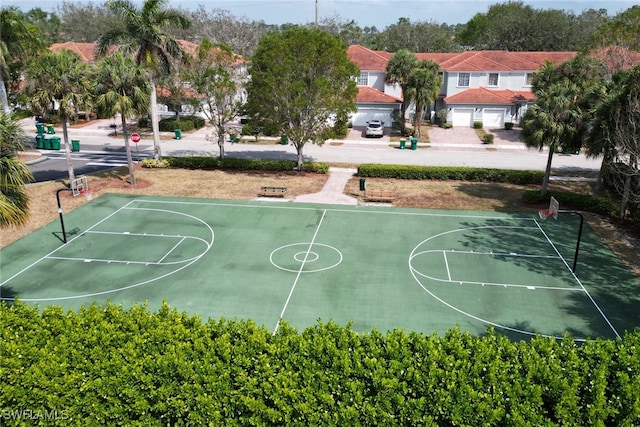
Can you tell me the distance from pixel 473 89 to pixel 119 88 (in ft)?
145

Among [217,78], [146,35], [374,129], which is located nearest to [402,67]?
[374,129]

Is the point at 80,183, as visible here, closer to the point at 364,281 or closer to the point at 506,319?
the point at 364,281

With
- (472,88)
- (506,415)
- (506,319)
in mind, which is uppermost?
(472,88)

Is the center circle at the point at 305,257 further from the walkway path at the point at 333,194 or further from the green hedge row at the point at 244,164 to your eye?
the green hedge row at the point at 244,164

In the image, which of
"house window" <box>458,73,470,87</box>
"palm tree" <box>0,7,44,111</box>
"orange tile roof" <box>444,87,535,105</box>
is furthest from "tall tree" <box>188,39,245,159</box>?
A: "house window" <box>458,73,470,87</box>

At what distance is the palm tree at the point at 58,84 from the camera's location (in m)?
29.3

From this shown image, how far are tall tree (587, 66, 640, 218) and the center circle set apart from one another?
15.3m

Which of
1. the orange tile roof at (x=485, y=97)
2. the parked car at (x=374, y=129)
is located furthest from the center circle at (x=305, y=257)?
the orange tile roof at (x=485, y=97)

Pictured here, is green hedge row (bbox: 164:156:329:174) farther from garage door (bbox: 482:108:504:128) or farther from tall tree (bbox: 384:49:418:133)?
garage door (bbox: 482:108:504:128)

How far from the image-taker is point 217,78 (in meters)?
37.8

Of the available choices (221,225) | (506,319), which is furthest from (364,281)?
(221,225)

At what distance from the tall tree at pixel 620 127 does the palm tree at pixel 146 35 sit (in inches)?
1151

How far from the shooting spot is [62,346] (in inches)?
490

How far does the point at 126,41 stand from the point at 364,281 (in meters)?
26.7
